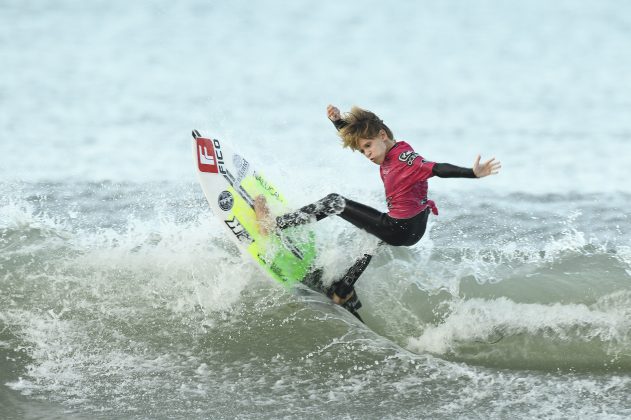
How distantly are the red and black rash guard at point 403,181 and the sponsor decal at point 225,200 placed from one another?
1.20 meters

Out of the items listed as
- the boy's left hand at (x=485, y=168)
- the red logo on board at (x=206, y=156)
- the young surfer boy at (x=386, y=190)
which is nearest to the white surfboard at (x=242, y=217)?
the red logo on board at (x=206, y=156)

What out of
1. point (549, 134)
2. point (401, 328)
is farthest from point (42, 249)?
point (549, 134)

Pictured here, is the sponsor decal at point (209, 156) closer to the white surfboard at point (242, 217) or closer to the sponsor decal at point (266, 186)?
the white surfboard at point (242, 217)

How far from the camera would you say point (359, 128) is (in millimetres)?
6133

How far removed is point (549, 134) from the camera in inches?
606

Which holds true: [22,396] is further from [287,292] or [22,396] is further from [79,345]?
[287,292]

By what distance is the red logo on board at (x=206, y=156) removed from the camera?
6.59 meters

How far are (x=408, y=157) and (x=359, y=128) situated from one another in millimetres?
406

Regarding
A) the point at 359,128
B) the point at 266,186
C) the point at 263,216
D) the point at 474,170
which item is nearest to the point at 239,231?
the point at 263,216

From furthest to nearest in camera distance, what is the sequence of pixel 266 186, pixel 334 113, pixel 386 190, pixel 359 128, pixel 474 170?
pixel 266 186
pixel 334 113
pixel 386 190
pixel 359 128
pixel 474 170

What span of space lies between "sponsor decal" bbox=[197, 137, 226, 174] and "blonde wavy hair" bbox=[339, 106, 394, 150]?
1.05m

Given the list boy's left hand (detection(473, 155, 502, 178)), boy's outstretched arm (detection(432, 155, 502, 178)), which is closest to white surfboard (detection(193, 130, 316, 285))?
boy's outstretched arm (detection(432, 155, 502, 178))

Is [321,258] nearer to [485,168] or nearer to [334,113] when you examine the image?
[334,113]

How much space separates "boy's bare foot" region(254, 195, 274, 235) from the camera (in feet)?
21.7
